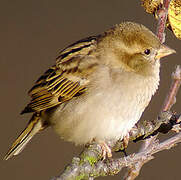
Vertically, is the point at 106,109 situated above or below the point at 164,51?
below

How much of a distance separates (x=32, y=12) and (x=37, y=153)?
144cm

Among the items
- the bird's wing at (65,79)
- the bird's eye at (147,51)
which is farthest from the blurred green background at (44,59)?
the bird's eye at (147,51)

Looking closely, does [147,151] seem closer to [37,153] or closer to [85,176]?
[85,176]

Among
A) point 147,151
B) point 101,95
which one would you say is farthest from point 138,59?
point 147,151

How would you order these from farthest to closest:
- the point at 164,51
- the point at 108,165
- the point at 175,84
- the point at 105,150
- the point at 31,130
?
the point at 31,130
the point at 164,51
the point at 105,150
the point at 175,84
the point at 108,165

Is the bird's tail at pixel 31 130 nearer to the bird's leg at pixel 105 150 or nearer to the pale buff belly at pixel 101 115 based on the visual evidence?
the pale buff belly at pixel 101 115

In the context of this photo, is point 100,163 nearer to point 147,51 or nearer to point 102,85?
point 102,85

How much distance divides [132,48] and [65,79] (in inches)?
16.1

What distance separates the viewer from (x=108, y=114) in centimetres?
274

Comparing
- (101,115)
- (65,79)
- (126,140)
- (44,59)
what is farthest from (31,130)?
(44,59)

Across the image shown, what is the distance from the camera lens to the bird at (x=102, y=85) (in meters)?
2.76

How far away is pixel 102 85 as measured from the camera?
279cm

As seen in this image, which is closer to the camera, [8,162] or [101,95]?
[101,95]

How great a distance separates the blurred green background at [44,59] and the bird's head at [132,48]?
6.50 feet
